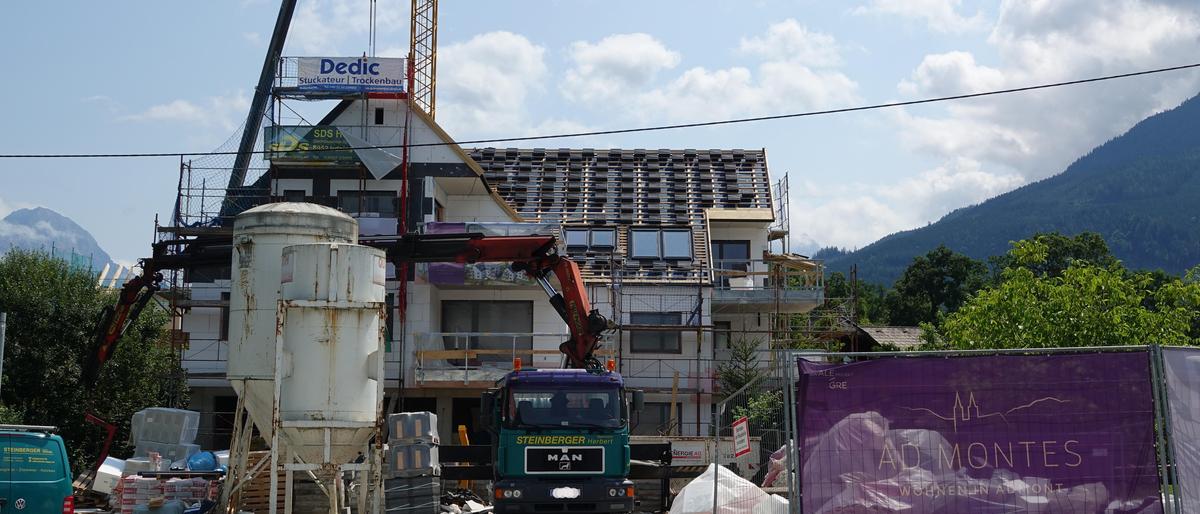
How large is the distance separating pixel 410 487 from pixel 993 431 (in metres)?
9.69

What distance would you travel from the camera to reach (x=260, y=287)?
19.5 meters

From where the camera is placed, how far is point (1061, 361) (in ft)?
45.8

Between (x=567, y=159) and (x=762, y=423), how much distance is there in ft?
75.2

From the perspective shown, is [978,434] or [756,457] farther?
[756,457]

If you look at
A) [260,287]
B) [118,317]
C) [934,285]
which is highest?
[934,285]

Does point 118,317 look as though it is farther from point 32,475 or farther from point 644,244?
point 644,244

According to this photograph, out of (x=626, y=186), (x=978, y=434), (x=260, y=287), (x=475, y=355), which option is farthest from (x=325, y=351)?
(x=626, y=186)

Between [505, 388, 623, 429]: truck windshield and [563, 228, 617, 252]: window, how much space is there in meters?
20.3

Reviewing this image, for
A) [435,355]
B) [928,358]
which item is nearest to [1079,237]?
[435,355]

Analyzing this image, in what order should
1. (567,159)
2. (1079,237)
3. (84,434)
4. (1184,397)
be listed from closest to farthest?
(1184,397) < (84,434) < (567,159) < (1079,237)

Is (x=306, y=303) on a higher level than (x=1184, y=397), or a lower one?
higher

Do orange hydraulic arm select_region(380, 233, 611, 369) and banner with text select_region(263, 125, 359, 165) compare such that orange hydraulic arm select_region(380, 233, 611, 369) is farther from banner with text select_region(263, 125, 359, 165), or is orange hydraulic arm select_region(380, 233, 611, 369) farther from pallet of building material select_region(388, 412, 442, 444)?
banner with text select_region(263, 125, 359, 165)

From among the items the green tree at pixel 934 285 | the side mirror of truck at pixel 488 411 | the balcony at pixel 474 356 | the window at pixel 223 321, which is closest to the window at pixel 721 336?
the balcony at pixel 474 356

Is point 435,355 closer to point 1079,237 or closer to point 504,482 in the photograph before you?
point 504,482
